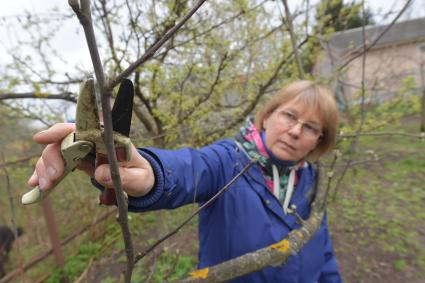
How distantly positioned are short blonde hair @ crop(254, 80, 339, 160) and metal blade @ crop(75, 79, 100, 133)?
1501 millimetres

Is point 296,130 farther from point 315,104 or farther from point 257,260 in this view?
point 257,260

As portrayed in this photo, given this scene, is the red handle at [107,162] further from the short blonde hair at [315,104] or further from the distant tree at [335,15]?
the distant tree at [335,15]

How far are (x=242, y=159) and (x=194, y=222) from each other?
3.42 m

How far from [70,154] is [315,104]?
5.10ft

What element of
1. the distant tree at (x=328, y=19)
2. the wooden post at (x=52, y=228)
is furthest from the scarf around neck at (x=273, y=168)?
the wooden post at (x=52, y=228)

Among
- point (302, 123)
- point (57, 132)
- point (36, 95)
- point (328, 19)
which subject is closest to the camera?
point (57, 132)

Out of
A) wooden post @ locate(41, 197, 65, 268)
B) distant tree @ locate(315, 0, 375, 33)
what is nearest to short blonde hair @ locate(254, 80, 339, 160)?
distant tree @ locate(315, 0, 375, 33)

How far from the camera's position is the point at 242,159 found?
1590 mm

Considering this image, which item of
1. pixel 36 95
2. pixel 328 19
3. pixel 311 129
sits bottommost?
pixel 311 129

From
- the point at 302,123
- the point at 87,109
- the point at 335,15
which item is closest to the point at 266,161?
the point at 302,123

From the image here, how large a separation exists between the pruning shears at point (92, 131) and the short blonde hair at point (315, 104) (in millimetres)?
1447

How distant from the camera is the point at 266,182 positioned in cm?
164

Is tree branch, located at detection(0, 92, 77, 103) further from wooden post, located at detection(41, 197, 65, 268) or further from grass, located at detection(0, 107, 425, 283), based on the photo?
wooden post, located at detection(41, 197, 65, 268)

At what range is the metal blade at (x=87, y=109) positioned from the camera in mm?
471
